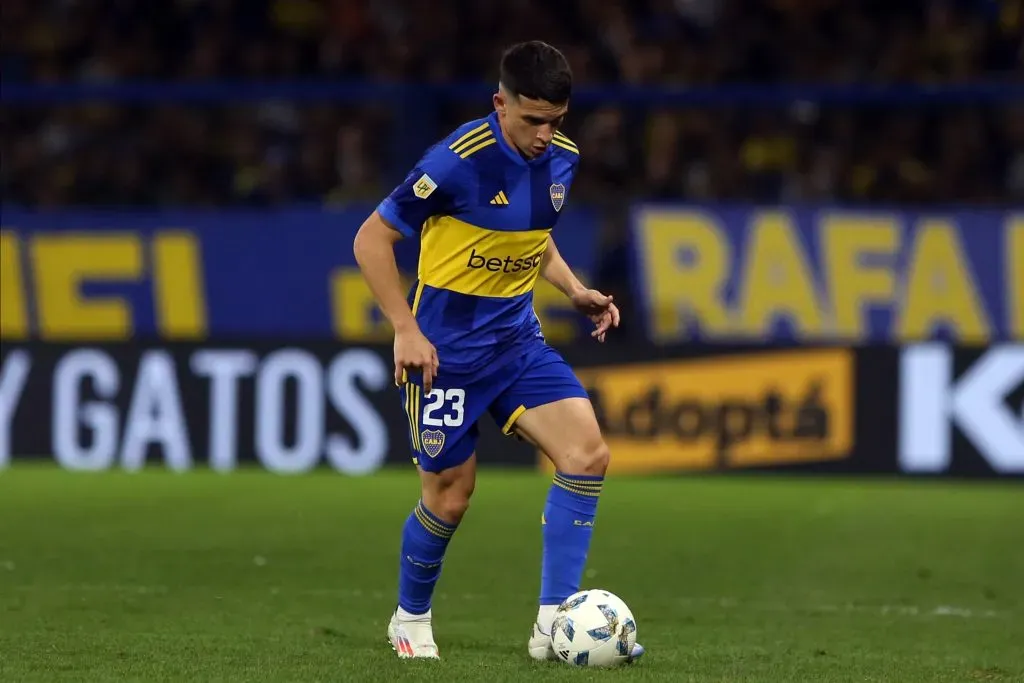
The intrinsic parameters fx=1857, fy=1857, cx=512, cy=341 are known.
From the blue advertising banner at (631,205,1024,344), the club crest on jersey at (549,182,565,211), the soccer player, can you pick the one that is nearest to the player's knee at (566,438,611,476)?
the soccer player

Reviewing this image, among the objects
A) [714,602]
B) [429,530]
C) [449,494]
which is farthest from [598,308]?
[714,602]

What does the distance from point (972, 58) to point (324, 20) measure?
5.21m

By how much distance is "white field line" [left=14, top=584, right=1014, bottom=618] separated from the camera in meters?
7.23

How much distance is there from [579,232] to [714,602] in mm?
5823

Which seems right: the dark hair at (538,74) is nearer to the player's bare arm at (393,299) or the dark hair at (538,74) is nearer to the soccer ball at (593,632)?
the player's bare arm at (393,299)

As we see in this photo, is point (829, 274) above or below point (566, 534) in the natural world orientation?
above

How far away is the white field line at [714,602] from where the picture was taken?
7.23 metres

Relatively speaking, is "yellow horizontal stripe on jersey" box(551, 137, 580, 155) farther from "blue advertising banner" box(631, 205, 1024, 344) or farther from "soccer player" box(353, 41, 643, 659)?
"blue advertising banner" box(631, 205, 1024, 344)

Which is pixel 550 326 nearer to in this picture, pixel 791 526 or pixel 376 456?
pixel 376 456

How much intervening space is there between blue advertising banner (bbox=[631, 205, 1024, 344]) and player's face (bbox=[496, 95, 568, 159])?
709cm

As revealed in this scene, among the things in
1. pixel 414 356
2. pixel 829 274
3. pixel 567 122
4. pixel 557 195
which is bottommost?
pixel 829 274

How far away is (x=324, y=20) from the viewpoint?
50.2 ft

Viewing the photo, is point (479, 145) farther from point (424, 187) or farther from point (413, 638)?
point (413, 638)

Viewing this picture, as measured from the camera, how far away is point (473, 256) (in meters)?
5.82
